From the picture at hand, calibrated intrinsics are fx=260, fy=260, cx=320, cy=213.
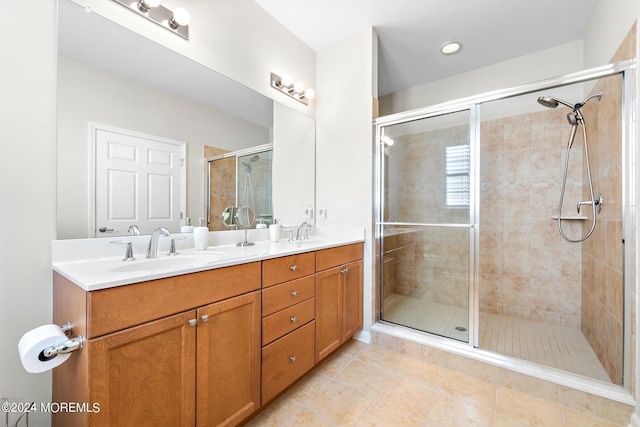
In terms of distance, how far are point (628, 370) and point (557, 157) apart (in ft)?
5.91

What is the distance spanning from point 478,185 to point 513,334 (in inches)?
54.2

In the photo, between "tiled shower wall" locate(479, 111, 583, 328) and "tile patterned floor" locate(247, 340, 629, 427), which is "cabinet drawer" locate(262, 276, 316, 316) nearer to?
"tile patterned floor" locate(247, 340, 629, 427)

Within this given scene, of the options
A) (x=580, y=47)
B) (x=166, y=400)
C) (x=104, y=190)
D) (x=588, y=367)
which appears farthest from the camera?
(x=580, y=47)

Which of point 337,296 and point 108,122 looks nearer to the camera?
point 108,122

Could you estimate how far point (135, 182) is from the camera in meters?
1.38

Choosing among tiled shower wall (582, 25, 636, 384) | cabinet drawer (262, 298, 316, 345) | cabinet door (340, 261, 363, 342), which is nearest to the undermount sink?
cabinet drawer (262, 298, 316, 345)

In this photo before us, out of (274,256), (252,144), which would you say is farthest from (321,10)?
(274,256)

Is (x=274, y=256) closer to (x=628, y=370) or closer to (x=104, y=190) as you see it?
(x=104, y=190)

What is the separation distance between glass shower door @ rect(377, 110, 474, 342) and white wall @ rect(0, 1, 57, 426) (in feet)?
6.76

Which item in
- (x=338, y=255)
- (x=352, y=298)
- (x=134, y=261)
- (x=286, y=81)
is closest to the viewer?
(x=134, y=261)

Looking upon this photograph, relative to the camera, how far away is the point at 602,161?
1.76 metres

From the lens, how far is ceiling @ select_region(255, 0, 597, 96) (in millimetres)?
1944

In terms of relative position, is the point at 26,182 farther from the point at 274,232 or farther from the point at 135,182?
the point at 274,232
